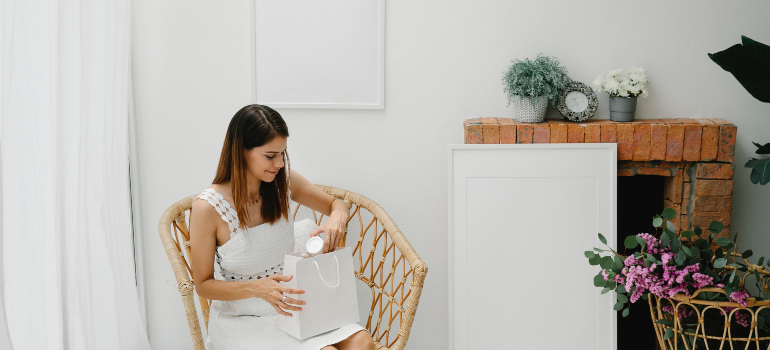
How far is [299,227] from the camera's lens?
2.20 m


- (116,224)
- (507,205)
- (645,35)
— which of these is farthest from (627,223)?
(116,224)

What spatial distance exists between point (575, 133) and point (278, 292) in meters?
1.26

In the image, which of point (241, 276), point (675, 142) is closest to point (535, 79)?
point (675, 142)

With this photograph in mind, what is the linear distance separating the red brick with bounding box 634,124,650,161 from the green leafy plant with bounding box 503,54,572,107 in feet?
1.05

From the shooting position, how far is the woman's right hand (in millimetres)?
1642

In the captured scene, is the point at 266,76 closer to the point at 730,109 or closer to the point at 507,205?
the point at 507,205

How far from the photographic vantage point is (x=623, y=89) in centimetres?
218

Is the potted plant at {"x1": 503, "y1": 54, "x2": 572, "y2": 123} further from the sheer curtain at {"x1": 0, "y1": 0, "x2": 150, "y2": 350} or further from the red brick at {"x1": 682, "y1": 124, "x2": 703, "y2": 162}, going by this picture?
the sheer curtain at {"x1": 0, "y1": 0, "x2": 150, "y2": 350}

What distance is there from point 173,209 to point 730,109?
7.17 feet

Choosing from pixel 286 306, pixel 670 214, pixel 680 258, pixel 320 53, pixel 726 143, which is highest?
pixel 320 53

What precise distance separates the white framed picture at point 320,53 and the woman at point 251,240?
57 centimetres

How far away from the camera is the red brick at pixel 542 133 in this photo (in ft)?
7.21

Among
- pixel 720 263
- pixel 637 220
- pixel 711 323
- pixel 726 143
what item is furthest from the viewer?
pixel 637 220

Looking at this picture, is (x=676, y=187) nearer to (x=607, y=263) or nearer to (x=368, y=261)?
(x=607, y=263)
